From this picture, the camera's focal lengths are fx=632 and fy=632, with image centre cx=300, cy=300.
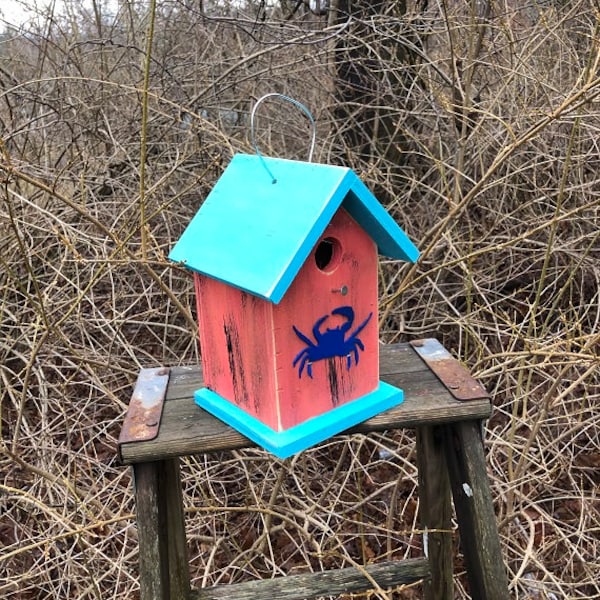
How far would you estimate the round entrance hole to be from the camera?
1.39 m

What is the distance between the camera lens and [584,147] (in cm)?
352

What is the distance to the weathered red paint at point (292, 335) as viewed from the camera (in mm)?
1319

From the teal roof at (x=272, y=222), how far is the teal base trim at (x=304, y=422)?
309 millimetres

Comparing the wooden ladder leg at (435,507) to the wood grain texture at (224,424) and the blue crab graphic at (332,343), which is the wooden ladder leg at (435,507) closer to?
the wood grain texture at (224,424)

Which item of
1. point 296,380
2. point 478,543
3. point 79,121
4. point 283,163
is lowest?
point 478,543

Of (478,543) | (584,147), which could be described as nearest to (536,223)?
(584,147)

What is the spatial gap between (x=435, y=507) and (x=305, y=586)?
441 millimetres

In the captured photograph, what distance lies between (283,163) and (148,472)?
0.75 m

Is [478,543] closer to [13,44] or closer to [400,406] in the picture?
[400,406]

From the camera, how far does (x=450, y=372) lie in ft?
5.14

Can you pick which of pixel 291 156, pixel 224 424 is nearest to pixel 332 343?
pixel 224 424

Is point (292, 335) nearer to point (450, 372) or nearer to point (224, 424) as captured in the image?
point (224, 424)

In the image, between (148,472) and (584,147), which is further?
(584,147)

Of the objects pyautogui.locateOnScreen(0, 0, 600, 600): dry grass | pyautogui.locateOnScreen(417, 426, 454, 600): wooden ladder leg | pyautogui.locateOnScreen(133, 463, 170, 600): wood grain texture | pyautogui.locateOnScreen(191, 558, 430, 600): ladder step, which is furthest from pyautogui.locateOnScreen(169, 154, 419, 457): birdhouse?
pyautogui.locateOnScreen(0, 0, 600, 600): dry grass
